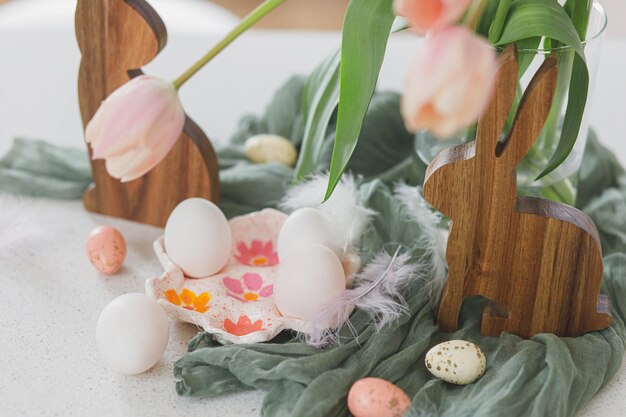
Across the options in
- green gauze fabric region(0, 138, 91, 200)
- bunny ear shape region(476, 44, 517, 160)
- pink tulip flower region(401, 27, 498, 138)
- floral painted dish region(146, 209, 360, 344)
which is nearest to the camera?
pink tulip flower region(401, 27, 498, 138)

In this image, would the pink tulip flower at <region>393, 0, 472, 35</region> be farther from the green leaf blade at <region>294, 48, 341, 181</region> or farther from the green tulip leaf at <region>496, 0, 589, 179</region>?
the green leaf blade at <region>294, 48, 341, 181</region>

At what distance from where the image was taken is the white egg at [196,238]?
787mm

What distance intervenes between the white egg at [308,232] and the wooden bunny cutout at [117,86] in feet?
0.47

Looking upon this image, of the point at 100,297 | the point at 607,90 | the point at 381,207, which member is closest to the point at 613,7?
the point at 607,90

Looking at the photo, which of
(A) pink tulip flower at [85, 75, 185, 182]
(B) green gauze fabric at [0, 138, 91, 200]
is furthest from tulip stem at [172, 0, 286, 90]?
(B) green gauze fabric at [0, 138, 91, 200]

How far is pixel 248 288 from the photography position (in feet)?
2.65

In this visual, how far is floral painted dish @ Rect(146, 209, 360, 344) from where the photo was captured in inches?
28.6

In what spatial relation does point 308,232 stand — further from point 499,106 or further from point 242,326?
point 499,106

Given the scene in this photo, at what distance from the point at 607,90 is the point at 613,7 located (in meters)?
1.42

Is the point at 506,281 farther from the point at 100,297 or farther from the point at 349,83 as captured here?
the point at 100,297

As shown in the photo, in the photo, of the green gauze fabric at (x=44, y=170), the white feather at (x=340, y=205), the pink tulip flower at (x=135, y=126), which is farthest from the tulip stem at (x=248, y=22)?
the green gauze fabric at (x=44, y=170)

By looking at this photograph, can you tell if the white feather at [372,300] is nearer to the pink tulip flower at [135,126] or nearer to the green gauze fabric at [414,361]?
the green gauze fabric at [414,361]

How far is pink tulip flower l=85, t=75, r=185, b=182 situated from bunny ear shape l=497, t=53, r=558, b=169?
0.96ft

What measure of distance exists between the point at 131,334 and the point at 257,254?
21 cm
